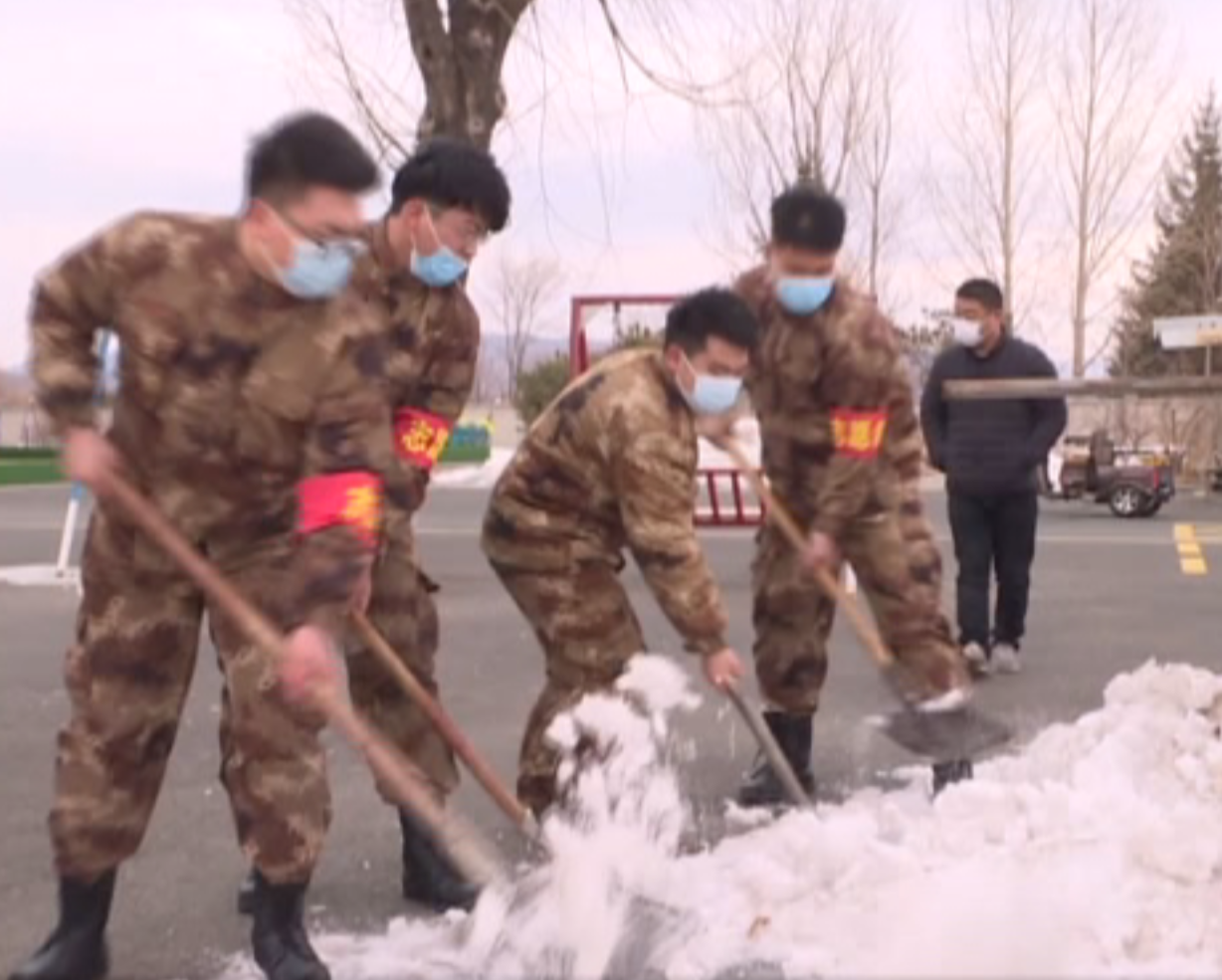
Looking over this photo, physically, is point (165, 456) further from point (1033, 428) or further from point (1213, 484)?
point (1213, 484)

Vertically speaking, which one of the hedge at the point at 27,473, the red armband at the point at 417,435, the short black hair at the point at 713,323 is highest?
the short black hair at the point at 713,323

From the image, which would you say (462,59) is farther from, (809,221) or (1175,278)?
(1175,278)

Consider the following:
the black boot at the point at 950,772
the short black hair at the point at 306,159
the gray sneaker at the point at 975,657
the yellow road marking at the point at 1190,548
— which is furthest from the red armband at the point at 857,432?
the yellow road marking at the point at 1190,548

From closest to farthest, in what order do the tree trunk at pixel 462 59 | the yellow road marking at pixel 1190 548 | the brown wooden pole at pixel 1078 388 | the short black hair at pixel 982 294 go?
the brown wooden pole at pixel 1078 388
the short black hair at pixel 982 294
the tree trunk at pixel 462 59
the yellow road marking at pixel 1190 548

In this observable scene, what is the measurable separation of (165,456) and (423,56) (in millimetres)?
7701

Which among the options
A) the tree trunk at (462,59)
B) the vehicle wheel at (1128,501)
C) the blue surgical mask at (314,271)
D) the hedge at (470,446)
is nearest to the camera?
the blue surgical mask at (314,271)

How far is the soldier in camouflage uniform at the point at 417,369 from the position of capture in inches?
172

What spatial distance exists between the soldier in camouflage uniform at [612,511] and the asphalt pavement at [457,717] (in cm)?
58

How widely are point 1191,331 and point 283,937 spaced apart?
78.3 feet

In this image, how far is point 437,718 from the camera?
4324 millimetres

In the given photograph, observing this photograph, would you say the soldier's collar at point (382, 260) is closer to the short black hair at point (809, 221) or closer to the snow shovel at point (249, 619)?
the snow shovel at point (249, 619)

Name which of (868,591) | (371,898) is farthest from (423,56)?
(371,898)

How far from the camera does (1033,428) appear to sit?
7.53m

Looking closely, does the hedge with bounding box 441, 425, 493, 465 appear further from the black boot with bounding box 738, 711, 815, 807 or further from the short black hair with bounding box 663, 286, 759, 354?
the short black hair with bounding box 663, 286, 759, 354
